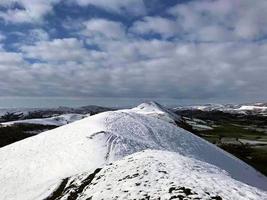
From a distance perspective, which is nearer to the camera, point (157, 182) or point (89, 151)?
point (157, 182)

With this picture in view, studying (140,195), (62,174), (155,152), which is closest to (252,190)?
A: (140,195)

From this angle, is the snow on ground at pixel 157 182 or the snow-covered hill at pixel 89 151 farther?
the snow-covered hill at pixel 89 151

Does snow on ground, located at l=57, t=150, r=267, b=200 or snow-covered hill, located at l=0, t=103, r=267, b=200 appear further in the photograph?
snow-covered hill, located at l=0, t=103, r=267, b=200

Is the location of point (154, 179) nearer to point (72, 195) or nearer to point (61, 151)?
point (72, 195)

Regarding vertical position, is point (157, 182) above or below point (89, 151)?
above
